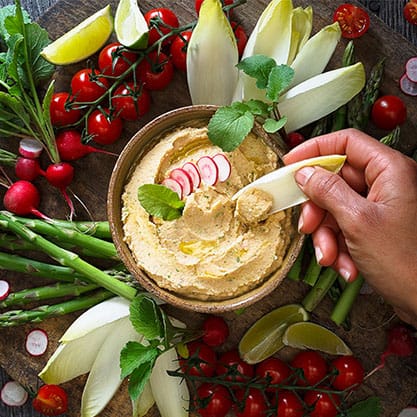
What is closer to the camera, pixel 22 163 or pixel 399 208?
pixel 399 208

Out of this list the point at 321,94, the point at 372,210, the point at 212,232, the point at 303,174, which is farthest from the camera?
the point at 321,94

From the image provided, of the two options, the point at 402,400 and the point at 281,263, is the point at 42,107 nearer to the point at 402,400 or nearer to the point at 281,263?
the point at 281,263

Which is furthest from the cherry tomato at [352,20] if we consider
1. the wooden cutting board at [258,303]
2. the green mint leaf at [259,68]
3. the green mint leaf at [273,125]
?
the green mint leaf at [273,125]

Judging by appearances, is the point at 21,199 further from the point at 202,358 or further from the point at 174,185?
the point at 202,358

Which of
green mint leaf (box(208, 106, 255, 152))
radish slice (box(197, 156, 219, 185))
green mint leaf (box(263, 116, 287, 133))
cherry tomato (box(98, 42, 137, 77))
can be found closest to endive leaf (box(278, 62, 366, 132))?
green mint leaf (box(263, 116, 287, 133))

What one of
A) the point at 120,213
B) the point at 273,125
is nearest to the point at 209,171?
the point at 273,125

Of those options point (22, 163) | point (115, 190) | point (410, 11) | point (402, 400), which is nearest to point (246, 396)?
point (402, 400)

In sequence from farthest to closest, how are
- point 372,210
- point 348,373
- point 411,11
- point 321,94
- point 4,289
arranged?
point 411,11
point 4,289
point 348,373
point 321,94
point 372,210
